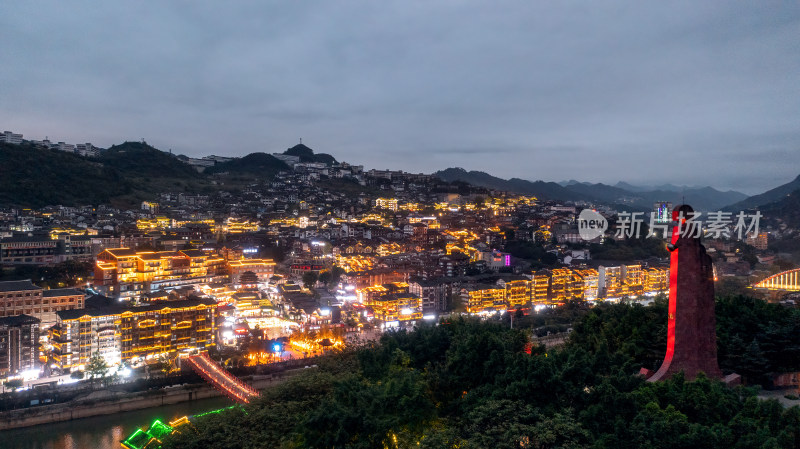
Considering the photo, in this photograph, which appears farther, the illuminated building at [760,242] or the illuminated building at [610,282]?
the illuminated building at [760,242]

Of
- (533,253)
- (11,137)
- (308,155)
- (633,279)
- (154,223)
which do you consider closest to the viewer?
(633,279)

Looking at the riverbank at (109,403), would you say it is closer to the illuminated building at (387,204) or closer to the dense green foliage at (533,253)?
the dense green foliage at (533,253)

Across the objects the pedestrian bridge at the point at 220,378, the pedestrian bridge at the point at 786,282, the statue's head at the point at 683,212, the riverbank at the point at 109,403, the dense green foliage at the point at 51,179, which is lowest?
the riverbank at the point at 109,403

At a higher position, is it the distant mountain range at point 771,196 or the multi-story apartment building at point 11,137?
the multi-story apartment building at point 11,137

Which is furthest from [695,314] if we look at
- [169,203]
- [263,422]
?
[169,203]

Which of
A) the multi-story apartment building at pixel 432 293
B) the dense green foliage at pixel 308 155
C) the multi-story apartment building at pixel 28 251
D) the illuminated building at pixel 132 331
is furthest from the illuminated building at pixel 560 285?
the dense green foliage at pixel 308 155

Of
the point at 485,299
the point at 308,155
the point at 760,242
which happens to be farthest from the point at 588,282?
the point at 308,155

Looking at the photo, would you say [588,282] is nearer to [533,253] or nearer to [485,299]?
[533,253]
